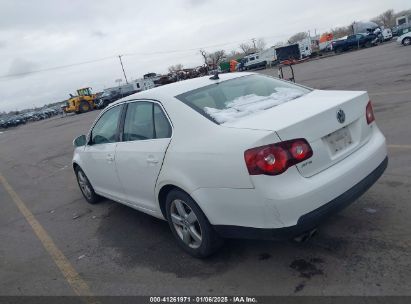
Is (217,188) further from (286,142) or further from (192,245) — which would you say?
(192,245)

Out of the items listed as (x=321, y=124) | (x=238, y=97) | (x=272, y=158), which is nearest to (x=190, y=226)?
(x=272, y=158)

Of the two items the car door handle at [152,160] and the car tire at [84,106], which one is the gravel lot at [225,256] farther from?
the car tire at [84,106]

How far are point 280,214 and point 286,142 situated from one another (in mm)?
546

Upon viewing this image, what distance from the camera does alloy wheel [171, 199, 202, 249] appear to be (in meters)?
3.84

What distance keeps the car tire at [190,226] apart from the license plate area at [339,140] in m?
1.25

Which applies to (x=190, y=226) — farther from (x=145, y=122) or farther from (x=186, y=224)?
(x=145, y=122)

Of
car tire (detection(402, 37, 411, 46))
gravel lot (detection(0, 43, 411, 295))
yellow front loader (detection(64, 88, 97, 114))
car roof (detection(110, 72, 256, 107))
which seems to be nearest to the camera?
gravel lot (detection(0, 43, 411, 295))

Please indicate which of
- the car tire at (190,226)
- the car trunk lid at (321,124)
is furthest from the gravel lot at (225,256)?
the car trunk lid at (321,124)

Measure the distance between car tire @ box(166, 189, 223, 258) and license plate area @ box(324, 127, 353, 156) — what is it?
49.2 inches

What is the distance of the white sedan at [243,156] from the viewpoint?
3059mm

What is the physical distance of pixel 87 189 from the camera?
254 inches

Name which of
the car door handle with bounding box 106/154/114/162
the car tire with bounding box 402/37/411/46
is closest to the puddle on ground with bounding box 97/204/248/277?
the car door handle with bounding box 106/154/114/162

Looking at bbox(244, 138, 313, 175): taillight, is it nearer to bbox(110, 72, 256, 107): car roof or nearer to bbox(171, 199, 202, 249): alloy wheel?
bbox(171, 199, 202, 249): alloy wheel

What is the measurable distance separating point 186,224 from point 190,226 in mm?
56
